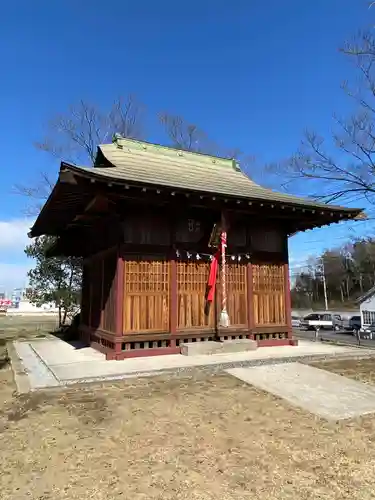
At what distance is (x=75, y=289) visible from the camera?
19484mm

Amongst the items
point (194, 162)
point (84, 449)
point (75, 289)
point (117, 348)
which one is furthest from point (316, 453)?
point (75, 289)

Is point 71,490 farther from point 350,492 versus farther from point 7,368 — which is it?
point 7,368

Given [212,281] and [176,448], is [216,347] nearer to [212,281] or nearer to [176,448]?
[212,281]

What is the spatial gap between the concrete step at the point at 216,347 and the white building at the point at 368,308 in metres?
31.0

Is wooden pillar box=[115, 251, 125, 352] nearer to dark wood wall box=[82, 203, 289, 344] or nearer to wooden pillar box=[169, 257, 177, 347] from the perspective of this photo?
dark wood wall box=[82, 203, 289, 344]

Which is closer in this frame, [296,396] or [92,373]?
[296,396]

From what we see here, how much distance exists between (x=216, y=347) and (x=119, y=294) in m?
2.47

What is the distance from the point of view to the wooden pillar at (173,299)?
28.3 ft

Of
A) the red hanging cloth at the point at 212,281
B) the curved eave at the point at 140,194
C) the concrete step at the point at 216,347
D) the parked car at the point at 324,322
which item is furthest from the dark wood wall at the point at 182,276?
the parked car at the point at 324,322

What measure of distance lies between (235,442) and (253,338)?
594 centimetres

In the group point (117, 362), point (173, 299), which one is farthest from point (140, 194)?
point (117, 362)

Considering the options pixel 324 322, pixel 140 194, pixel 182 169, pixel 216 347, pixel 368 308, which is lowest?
pixel 324 322

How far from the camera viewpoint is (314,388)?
19.4 ft

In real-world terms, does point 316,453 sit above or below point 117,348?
below
